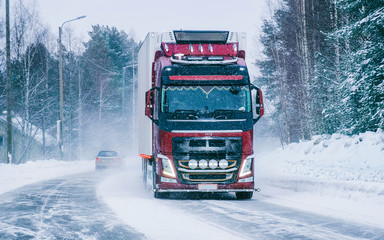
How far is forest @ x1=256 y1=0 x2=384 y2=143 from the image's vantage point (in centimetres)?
1945

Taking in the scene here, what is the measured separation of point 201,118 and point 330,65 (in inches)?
792

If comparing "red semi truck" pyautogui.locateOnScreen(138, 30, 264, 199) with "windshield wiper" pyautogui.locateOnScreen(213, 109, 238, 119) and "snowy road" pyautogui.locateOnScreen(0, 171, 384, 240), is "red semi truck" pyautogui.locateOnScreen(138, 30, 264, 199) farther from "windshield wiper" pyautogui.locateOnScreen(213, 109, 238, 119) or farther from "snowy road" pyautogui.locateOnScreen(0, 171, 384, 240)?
"snowy road" pyautogui.locateOnScreen(0, 171, 384, 240)

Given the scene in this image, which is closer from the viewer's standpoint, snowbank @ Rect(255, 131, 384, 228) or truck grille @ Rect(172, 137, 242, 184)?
snowbank @ Rect(255, 131, 384, 228)

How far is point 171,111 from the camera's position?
12.9 meters

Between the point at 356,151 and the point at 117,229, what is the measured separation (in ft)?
47.2

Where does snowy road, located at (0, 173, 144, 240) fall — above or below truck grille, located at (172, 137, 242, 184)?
→ below

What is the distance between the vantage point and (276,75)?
38.9 metres

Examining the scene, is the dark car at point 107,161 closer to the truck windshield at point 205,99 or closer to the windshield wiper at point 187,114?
the truck windshield at point 205,99

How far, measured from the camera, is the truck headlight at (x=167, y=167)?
503 inches

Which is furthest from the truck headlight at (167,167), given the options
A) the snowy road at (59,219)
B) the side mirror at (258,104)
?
the side mirror at (258,104)

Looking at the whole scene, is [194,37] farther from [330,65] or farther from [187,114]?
[330,65]

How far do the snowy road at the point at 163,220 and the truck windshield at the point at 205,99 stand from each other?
92.8 inches

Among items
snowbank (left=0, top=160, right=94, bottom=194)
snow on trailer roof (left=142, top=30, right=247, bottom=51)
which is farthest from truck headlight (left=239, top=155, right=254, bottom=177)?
snowbank (left=0, top=160, right=94, bottom=194)

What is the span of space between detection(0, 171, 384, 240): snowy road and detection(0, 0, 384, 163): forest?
28.6 feet
